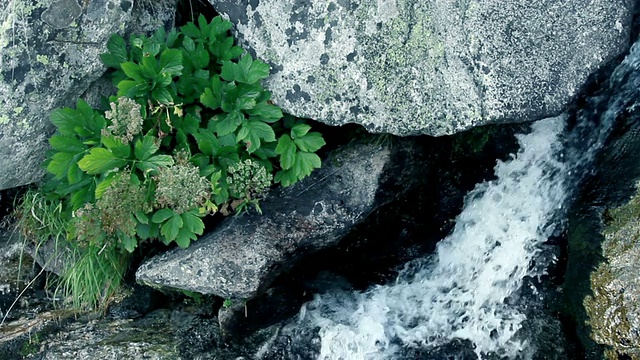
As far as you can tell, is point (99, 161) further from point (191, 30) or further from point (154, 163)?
point (191, 30)

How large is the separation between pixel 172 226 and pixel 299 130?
3.52 ft

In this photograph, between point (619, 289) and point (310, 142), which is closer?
point (619, 289)

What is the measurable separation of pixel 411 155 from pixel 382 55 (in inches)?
41.7

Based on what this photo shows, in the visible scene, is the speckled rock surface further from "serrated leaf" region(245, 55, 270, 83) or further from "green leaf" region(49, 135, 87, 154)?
"green leaf" region(49, 135, 87, 154)

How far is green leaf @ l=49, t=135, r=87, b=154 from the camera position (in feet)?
14.0

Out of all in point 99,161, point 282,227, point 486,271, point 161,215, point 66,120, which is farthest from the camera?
point 486,271

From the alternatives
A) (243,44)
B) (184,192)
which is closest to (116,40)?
(243,44)

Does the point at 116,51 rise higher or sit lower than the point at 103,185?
higher

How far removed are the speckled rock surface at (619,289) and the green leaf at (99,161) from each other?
10.7ft

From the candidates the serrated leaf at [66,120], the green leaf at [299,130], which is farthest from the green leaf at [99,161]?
the green leaf at [299,130]

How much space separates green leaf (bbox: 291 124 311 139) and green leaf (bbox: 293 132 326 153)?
0.03 meters

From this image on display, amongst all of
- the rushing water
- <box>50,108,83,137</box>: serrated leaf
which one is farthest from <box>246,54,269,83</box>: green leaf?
the rushing water

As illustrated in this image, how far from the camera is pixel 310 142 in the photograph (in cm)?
457

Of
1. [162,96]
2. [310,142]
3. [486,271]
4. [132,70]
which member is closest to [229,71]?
[162,96]
